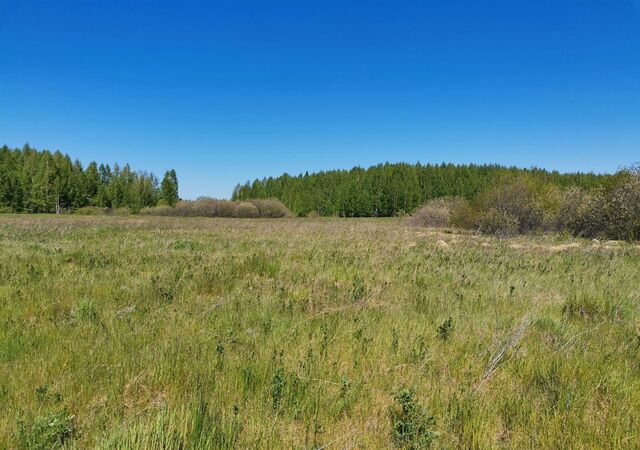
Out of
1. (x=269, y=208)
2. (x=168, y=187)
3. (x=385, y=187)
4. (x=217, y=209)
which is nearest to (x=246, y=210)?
(x=269, y=208)

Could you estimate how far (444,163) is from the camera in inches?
5143

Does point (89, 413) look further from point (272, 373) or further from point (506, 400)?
point (506, 400)

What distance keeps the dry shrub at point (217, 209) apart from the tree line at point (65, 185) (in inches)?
690

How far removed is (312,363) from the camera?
10.8 feet

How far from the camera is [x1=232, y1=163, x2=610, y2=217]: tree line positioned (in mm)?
104250

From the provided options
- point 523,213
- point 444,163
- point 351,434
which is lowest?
point 351,434

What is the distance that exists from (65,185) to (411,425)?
89606 mm

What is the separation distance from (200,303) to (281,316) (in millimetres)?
1312

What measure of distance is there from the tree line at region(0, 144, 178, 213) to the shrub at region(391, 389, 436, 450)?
84560mm

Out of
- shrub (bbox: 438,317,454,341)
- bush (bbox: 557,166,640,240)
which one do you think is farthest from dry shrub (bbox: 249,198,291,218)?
shrub (bbox: 438,317,454,341)

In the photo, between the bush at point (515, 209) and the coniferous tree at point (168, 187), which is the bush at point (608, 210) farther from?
the coniferous tree at point (168, 187)

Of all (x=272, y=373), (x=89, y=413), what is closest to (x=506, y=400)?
(x=272, y=373)

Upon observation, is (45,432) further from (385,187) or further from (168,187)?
(385,187)

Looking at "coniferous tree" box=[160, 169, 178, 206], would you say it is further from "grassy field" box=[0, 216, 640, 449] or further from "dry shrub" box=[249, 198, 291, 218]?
"grassy field" box=[0, 216, 640, 449]
